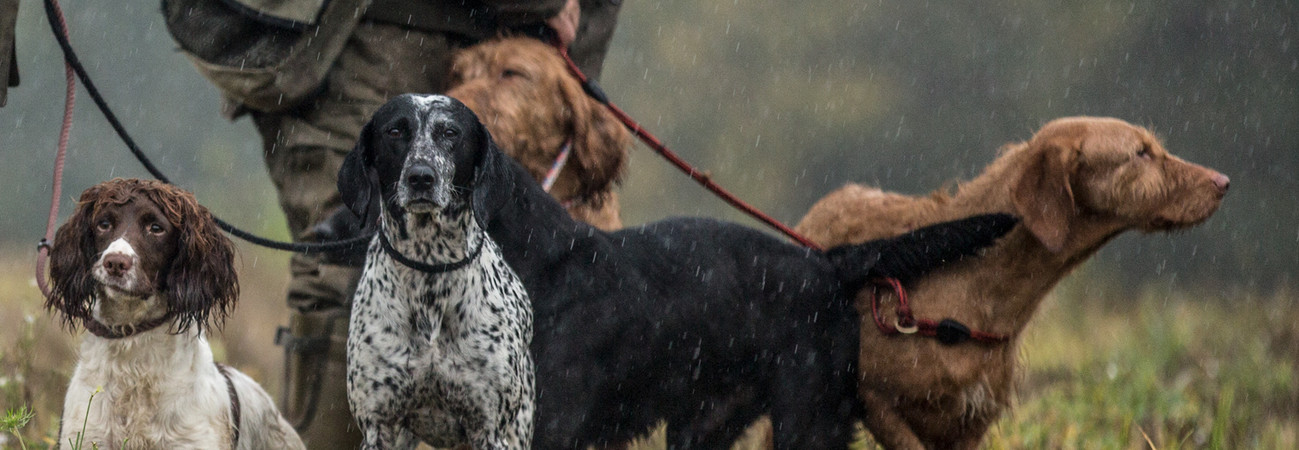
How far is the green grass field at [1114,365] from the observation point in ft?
17.3

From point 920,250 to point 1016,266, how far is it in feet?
1.08

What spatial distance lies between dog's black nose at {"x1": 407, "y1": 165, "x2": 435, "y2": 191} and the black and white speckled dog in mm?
44

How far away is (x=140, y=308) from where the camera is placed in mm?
3307

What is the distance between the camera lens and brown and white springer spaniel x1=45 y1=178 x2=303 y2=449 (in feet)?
10.6

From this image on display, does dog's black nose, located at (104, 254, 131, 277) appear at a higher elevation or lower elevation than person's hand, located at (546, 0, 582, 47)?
higher

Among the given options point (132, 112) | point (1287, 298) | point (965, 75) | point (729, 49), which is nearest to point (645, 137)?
point (1287, 298)

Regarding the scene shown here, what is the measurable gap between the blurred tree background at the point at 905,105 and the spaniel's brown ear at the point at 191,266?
21.5ft

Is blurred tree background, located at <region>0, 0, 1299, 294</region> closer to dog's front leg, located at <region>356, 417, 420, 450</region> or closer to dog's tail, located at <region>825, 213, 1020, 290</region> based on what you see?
dog's tail, located at <region>825, 213, 1020, 290</region>

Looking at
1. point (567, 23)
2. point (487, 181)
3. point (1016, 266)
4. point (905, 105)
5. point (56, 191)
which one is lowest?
point (905, 105)

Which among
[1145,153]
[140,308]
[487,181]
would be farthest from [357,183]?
[1145,153]

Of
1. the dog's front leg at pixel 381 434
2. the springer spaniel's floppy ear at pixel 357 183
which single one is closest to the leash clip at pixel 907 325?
the dog's front leg at pixel 381 434

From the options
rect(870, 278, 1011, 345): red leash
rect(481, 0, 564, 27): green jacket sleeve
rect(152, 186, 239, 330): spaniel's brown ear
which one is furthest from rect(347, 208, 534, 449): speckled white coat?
rect(481, 0, 564, 27): green jacket sleeve

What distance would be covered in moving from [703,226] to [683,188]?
9691mm

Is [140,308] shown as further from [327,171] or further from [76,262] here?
[327,171]
